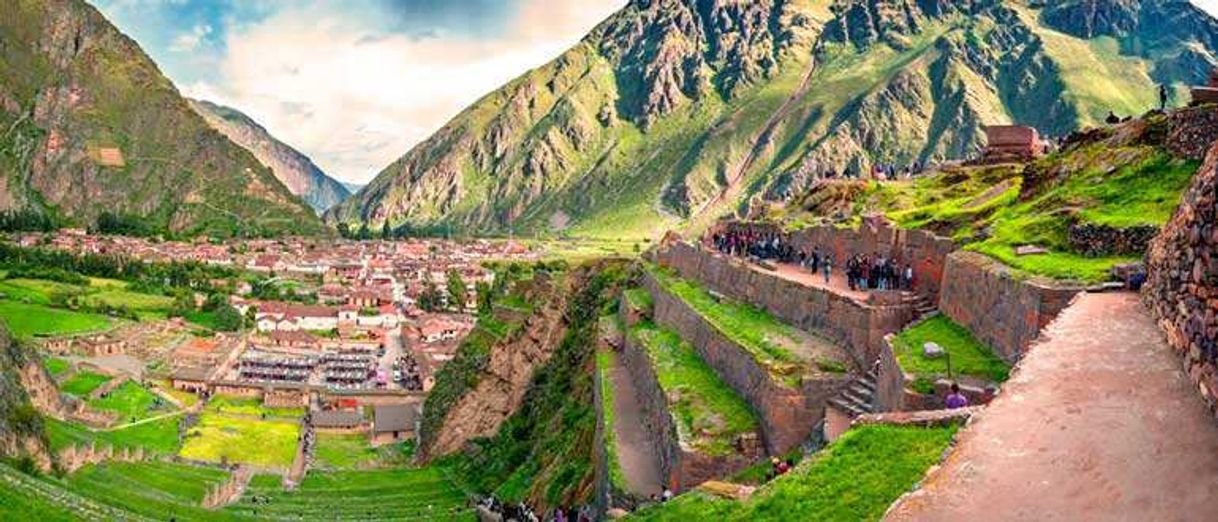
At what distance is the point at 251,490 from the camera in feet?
216

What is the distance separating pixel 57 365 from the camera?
97.2 m

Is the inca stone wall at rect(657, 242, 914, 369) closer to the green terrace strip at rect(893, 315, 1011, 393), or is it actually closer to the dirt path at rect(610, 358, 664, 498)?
the green terrace strip at rect(893, 315, 1011, 393)

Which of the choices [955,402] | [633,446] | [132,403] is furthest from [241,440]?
[955,402]

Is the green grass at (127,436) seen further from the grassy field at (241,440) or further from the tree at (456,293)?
the tree at (456,293)

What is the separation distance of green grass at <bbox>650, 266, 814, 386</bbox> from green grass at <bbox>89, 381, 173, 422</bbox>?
60.0 meters

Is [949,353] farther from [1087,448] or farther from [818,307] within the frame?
[1087,448]

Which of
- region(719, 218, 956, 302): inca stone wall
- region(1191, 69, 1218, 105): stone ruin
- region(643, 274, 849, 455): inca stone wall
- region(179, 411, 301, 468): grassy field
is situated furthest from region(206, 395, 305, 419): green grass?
region(1191, 69, 1218, 105): stone ruin

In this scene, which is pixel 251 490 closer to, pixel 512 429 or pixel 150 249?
pixel 512 429

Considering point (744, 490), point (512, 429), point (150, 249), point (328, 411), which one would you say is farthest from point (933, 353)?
point (150, 249)

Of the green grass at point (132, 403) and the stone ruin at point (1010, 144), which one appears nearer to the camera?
the stone ruin at point (1010, 144)

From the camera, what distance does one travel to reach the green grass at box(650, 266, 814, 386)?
1001 inches

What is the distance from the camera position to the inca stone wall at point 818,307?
26.7m

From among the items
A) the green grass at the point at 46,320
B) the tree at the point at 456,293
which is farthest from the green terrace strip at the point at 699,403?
the tree at the point at 456,293

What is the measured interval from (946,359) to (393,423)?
2743 inches
